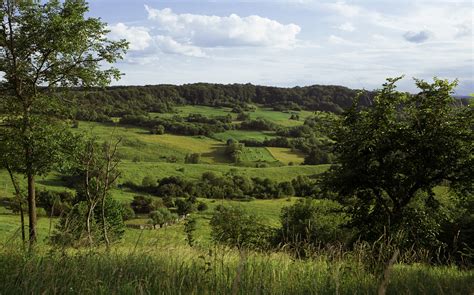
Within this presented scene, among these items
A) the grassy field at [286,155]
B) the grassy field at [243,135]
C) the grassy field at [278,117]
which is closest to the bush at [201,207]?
the grassy field at [286,155]

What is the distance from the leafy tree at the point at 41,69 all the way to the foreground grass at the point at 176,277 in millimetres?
12930

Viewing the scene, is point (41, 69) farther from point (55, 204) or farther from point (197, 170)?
point (197, 170)

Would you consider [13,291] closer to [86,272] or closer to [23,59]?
[86,272]

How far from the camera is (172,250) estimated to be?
6.25 meters

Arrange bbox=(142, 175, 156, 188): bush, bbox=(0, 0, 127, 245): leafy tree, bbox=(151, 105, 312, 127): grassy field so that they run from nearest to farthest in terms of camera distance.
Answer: bbox=(0, 0, 127, 245): leafy tree, bbox=(142, 175, 156, 188): bush, bbox=(151, 105, 312, 127): grassy field

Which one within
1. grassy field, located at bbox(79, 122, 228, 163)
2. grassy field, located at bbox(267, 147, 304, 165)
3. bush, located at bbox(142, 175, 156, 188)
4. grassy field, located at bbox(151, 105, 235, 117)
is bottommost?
bush, located at bbox(142, 175, 156, 188)

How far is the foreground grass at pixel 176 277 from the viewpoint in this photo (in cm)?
430

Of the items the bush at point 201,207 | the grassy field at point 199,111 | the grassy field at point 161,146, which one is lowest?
the bush at point 201,207

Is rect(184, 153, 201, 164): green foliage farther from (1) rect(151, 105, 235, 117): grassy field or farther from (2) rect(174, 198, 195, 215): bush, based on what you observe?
(1) rect(151, 105, 235, 117): grassy field

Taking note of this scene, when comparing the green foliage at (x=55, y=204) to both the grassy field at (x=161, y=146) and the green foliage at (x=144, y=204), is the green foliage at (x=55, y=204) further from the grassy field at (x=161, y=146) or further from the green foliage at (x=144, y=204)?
the grassy field at (x=161, y=146)

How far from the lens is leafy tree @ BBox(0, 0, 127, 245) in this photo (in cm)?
1723

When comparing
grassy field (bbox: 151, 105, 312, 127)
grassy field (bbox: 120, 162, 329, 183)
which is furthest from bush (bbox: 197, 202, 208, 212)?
grassy field (bbox: 151, 105, 312, 127)

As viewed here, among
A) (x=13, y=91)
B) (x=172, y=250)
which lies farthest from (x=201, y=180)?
(x=172, y=250)

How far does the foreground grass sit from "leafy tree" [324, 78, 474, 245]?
13036 millimetres
